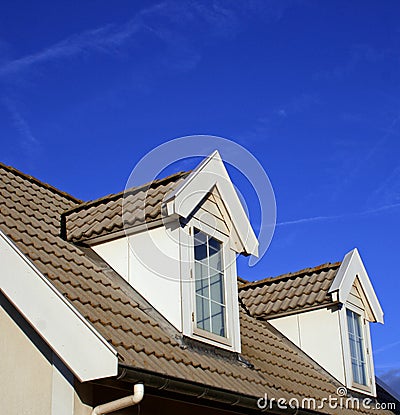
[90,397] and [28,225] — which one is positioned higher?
[28,225]

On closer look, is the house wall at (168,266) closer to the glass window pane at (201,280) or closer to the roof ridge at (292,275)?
the glass window pane at (201,280)

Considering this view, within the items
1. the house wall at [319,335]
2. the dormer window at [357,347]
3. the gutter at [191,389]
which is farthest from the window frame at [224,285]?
the dormer window at [357,347]

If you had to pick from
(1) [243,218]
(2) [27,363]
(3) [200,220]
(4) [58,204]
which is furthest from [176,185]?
(2) [27,363]

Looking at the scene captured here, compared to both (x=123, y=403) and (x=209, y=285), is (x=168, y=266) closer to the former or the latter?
(x=209, y=285)

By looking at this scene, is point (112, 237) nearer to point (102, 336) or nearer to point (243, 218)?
point (243, 218)

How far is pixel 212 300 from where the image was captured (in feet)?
30.1

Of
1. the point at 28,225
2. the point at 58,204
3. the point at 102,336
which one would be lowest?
the point at 102,336

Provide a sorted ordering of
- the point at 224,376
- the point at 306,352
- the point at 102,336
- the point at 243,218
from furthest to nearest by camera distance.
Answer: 1. the point at 306,352
2. the point at 243,218
3. the point at 224,376
4. the point at 102,336

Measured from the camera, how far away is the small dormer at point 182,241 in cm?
859

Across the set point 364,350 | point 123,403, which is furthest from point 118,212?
point 364,350

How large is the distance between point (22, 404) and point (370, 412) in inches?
252

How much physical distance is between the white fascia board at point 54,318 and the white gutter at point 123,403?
0.34m

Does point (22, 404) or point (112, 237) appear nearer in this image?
point (22, 404)

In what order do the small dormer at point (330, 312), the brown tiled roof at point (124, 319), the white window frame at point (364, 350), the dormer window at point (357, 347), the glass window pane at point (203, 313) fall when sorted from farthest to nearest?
the dormer window at point (357, 347)
the small dormer at point (330, 312)
the white window frame at point (364, 350)
the glass window pane at point (203, 313)
the brown tiled roof at point (124, 319)
